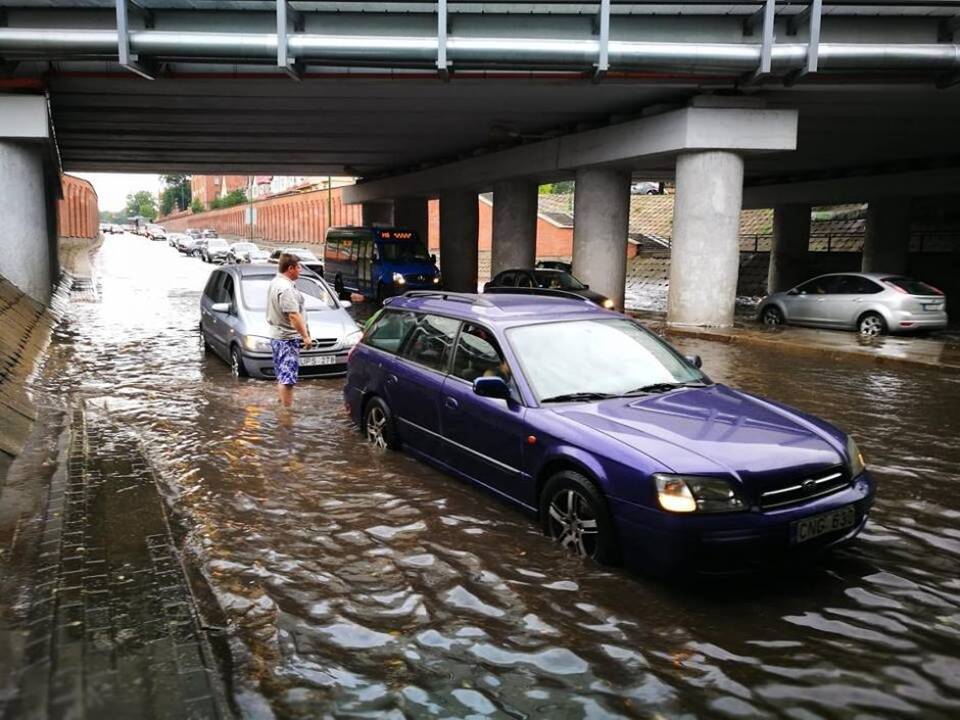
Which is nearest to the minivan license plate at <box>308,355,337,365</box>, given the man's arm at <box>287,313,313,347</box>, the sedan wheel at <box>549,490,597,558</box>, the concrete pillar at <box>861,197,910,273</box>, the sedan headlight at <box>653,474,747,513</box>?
the man's arm at <box>287,313,313,347</box>

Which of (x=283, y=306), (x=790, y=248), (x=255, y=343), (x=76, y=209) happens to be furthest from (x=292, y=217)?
(x=283, y=306)

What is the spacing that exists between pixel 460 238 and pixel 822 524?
27.2 m

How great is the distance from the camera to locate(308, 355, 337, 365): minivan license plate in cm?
1081

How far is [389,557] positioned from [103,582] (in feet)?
5.34

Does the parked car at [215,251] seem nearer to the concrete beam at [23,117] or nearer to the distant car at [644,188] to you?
the distant car at [644,188]

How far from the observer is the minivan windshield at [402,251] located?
82.7 feet

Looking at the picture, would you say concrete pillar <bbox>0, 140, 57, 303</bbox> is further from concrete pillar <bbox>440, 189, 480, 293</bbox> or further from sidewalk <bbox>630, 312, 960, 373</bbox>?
concrete pillar <bbox>440, 189, 480, 293</bbox>

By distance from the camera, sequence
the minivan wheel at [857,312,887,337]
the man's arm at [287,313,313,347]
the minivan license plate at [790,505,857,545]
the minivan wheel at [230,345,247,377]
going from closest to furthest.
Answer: the minivan license plate at [790,505,857,545], the man's arm at [287,313,313,347], the minivan wheel at [230,345,247,377], the minivan wheel at [857,312,887,337]

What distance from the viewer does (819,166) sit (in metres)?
30.8

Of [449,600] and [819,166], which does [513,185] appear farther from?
[449,600]

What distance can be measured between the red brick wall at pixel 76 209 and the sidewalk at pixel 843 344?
60.8 m

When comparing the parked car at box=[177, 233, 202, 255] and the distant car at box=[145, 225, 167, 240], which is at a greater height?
the distant car at box=[145, 225, 167, 240]

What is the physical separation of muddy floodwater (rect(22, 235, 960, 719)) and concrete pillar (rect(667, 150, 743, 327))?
413 inches

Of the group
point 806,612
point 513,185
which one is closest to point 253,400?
point 806,612
